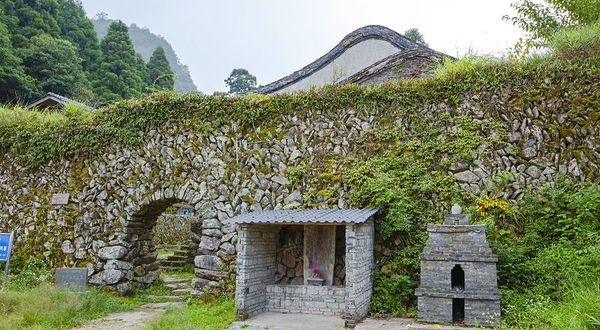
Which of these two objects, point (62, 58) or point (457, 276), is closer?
point (457, 276)

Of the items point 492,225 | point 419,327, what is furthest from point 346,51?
point 419,327

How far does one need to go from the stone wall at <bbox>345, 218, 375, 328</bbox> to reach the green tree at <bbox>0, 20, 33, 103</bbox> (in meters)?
19.5

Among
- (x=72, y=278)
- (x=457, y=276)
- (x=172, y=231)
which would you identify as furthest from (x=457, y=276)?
(x=172, y=231)

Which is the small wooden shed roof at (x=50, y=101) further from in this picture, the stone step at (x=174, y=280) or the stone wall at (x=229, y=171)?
the stone step at (x=174, y=280)

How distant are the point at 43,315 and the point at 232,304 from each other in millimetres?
3064

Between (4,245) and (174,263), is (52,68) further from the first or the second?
(4,245)

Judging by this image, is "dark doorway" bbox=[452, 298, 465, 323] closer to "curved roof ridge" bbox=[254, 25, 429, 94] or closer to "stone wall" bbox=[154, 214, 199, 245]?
"curved roof ridge" bbox=[254, 25, 429, 94]

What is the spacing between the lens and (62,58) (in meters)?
22.8

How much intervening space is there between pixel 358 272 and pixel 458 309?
160cm

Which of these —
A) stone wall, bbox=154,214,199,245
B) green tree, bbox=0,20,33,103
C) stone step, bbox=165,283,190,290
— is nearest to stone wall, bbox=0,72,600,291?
stone step, bbox=165,283,190,290

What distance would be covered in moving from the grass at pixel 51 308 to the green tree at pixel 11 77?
1582cm

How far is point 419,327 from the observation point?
6270 mm

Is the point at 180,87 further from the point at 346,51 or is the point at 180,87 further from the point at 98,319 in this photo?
the point at 98,319

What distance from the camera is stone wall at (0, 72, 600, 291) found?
26.2 feet
